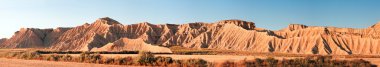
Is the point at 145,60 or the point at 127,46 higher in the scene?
the point at 145,60

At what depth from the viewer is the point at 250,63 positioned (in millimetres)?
28484

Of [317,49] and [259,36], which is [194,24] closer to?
[259,36]

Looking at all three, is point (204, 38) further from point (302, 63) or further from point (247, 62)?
point (302, 63)

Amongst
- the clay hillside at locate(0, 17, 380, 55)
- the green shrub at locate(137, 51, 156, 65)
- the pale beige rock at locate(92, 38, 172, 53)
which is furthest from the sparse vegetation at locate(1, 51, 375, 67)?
the pale beige rock at locate(92, 38, 172, 53)

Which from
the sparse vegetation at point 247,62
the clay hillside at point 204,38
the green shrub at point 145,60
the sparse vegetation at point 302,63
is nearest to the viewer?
the sparse vegetation at point 302,63

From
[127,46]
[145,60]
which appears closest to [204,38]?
[127,46]

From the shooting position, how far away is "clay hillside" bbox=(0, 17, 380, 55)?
87500 millimetres

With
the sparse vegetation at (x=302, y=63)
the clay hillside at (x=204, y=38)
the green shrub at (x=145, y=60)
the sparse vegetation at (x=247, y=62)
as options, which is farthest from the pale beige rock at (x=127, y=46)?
the sparse vegetation at (x=302, y=63)

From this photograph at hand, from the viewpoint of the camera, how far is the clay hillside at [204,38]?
87.5m

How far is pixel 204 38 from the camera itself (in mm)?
113375

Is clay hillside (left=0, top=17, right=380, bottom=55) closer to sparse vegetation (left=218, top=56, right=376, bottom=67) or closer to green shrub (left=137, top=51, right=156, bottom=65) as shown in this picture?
green shrub (left=137, top=51, right=156, bottom=65)

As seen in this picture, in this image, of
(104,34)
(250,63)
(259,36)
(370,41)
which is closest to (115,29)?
(104,34)

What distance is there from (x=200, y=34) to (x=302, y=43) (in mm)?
32658

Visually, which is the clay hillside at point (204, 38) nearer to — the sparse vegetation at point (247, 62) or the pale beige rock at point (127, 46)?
the pale beige rock at point (127, 46)
